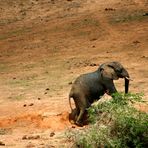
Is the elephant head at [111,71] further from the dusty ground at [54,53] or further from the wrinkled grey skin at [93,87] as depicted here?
the dusty ground at [54,53]

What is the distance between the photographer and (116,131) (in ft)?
25.2

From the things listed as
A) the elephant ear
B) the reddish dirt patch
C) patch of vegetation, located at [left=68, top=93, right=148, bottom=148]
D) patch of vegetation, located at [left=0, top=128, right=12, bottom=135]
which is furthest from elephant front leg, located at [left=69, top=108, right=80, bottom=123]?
patch of vegetation, located at [left=68, top=93, right=148, bottom=148]

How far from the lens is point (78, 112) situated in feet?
34.2

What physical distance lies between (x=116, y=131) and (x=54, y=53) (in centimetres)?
1170

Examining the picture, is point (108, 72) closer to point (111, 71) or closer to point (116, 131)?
point (111, 71)

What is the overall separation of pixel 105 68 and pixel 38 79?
17.6 feet

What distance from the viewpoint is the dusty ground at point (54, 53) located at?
1050 centimetres

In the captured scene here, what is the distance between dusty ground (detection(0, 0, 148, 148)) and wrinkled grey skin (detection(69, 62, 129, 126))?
1.59 ft

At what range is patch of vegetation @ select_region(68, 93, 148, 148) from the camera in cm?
752

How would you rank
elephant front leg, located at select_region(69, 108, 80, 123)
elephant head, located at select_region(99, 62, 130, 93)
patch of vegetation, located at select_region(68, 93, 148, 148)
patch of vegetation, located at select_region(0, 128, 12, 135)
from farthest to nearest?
elephant front leg, located at select_region(69, 108, 80, 123)
elephant head, located at select_region(99, 62, 130, 93)
patch of vegetation, located at select_region(0, 128, 12, 135)
patch of vegetation, located at select_region(68, 93, 148, 148)

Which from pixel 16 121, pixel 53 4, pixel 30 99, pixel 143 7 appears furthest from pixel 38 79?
→ pixel 53 4

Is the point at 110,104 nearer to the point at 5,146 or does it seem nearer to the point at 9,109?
the point at 5,146

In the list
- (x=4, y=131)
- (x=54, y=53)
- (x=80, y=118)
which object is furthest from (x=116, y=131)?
(x=54, y=53)

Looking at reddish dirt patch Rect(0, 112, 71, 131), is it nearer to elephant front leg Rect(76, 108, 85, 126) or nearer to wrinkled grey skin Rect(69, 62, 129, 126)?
elephant front leg Rect(76, 108, 85, 126)
